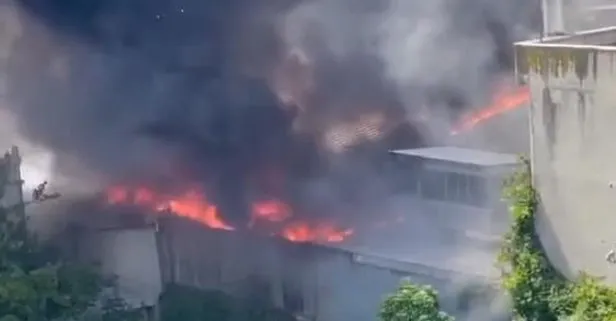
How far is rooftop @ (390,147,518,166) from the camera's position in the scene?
1690cm

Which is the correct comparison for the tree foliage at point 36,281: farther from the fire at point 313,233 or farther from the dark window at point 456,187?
the dark window at point 456,187

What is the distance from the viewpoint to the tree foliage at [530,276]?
13203 millimetres

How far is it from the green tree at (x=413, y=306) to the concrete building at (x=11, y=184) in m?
6.91

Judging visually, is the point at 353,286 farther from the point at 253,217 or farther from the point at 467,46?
the point at 467,46

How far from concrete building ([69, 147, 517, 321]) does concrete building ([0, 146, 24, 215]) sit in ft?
4.46

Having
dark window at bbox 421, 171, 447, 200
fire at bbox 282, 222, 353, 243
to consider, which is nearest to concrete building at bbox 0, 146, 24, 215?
fire at bbox 282, 222, 353, 243

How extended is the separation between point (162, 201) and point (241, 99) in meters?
3.74

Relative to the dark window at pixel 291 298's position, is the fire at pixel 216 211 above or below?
above

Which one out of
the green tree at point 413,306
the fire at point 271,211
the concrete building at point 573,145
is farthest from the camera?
the fire at point 271,211

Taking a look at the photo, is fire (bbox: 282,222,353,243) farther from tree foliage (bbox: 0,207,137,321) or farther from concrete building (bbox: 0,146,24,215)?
concrete building (bbox: 0,146,24,215)

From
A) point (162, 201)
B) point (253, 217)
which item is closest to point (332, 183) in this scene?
point (253, 217)

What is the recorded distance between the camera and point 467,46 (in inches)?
886

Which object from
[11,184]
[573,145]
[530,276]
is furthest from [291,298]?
[573,145]

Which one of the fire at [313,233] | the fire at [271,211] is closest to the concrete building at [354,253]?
the fire at [313,233]
